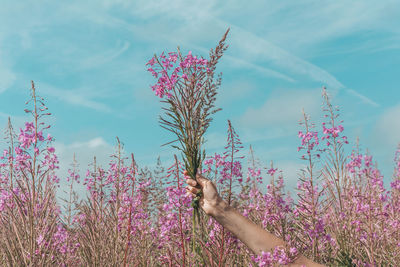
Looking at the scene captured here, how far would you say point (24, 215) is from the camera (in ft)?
12.8

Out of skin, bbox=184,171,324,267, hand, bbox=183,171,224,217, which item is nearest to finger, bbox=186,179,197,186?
hand, bbox=183,171,224,217

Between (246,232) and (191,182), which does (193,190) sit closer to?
(191,182)

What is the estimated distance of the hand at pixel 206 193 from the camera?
13.6 feet

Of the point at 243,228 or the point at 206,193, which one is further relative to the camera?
the point at 206,193

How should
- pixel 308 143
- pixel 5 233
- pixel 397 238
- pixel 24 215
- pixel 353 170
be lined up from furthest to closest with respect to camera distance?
1. pixel 353 170
2. pixel 397 238
3. pixel 308 143
4. pixel 5 233
5. pixel 24 215

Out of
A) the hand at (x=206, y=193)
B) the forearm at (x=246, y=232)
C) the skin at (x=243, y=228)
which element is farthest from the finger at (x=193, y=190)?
the forearm at (x=246, y=232)

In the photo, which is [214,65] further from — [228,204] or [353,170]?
[353,170]

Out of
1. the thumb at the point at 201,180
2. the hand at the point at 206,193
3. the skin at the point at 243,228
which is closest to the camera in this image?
the skin at the point at 243,228

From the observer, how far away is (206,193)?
4.23 metres

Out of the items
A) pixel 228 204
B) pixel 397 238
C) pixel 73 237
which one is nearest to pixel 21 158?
pixel 228 204

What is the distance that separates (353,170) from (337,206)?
86.6 inches

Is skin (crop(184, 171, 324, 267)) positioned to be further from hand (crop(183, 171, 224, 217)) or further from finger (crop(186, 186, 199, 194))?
finger (crop(186, 186, 199, 194))

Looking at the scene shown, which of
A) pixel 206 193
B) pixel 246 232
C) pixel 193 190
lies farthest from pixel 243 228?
pixel 193 190

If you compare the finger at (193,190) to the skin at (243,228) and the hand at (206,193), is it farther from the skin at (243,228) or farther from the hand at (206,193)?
the skin at (243,228)
